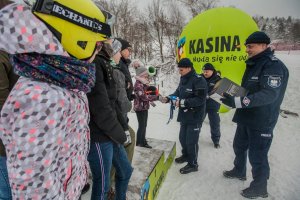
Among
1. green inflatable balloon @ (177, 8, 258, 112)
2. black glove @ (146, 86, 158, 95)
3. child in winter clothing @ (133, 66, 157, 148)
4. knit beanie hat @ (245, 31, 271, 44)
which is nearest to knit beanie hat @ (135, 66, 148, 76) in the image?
child in winter clothing @ (133, 66, 157, 148)

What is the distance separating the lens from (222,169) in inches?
130

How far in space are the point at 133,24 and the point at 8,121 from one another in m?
19.6

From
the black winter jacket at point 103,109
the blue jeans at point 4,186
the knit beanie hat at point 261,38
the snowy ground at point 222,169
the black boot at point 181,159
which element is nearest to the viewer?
the blue jeans at point 4,186

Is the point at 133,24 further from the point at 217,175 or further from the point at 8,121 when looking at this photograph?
the point at 8,121

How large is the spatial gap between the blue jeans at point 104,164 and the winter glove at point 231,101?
1346mm

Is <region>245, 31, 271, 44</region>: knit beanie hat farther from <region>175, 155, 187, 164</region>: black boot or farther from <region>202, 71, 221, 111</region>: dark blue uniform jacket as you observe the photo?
<region>175, 155, 187, 164</region>: black boot

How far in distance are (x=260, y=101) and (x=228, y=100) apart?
1.07 feet

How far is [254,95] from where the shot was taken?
7.66 feet

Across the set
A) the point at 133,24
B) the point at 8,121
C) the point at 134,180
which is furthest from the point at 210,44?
the point at 133,24

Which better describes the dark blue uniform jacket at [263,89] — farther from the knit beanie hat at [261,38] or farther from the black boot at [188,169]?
the black boot at [188,169]

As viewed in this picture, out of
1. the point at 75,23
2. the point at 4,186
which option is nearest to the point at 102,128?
the point at 4,186

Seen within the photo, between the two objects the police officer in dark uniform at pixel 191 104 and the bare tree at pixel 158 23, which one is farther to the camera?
the bare tree at pixel 158 23

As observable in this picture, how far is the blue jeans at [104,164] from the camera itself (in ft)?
5.10

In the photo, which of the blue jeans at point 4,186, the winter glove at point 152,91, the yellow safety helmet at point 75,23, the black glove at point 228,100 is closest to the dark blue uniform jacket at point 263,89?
the black glove at point 228,100
